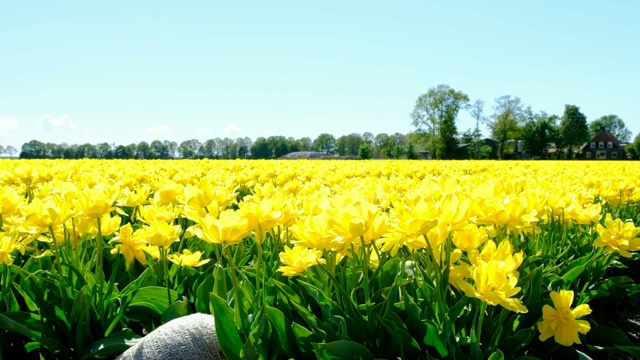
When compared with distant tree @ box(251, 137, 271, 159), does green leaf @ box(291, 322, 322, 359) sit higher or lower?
lower

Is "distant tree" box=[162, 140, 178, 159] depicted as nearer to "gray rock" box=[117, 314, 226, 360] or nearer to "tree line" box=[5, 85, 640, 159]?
"tree line" box=[5, 85, 640, 159]

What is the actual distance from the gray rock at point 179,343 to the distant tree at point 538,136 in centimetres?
7620

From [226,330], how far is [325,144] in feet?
487

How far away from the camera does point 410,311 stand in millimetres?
1587

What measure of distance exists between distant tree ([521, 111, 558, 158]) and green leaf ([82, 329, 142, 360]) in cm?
7620

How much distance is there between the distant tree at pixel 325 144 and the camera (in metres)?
149

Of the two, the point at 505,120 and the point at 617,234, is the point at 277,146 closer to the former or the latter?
the point at 505,120

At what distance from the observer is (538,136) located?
70938 mm

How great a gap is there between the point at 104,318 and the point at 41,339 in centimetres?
23

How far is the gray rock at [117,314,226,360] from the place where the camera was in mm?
1473

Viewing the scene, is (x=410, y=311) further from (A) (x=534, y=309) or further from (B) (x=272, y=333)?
(A) (x=534, y=309)

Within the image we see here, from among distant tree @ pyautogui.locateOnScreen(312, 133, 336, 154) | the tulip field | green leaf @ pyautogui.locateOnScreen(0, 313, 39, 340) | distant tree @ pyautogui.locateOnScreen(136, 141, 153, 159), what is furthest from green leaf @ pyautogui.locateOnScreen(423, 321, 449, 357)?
distant tree @ pyautogui.locateOnScreen(312, 133, 336, 154)

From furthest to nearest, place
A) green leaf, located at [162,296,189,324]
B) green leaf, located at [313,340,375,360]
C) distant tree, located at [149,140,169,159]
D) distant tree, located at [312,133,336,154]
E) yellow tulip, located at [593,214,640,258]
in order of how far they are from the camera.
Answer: distant tree, located at [312,133,336,154]
distant tree, located at [149,140,169,159]
yellow tulip, located at [593,214,640,258]
green leaf, located at [162,296,189,324]
green leaf, located at [313,340,375,360]

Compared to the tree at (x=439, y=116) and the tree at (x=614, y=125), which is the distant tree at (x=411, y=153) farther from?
the tree at (x=614, y=125)
